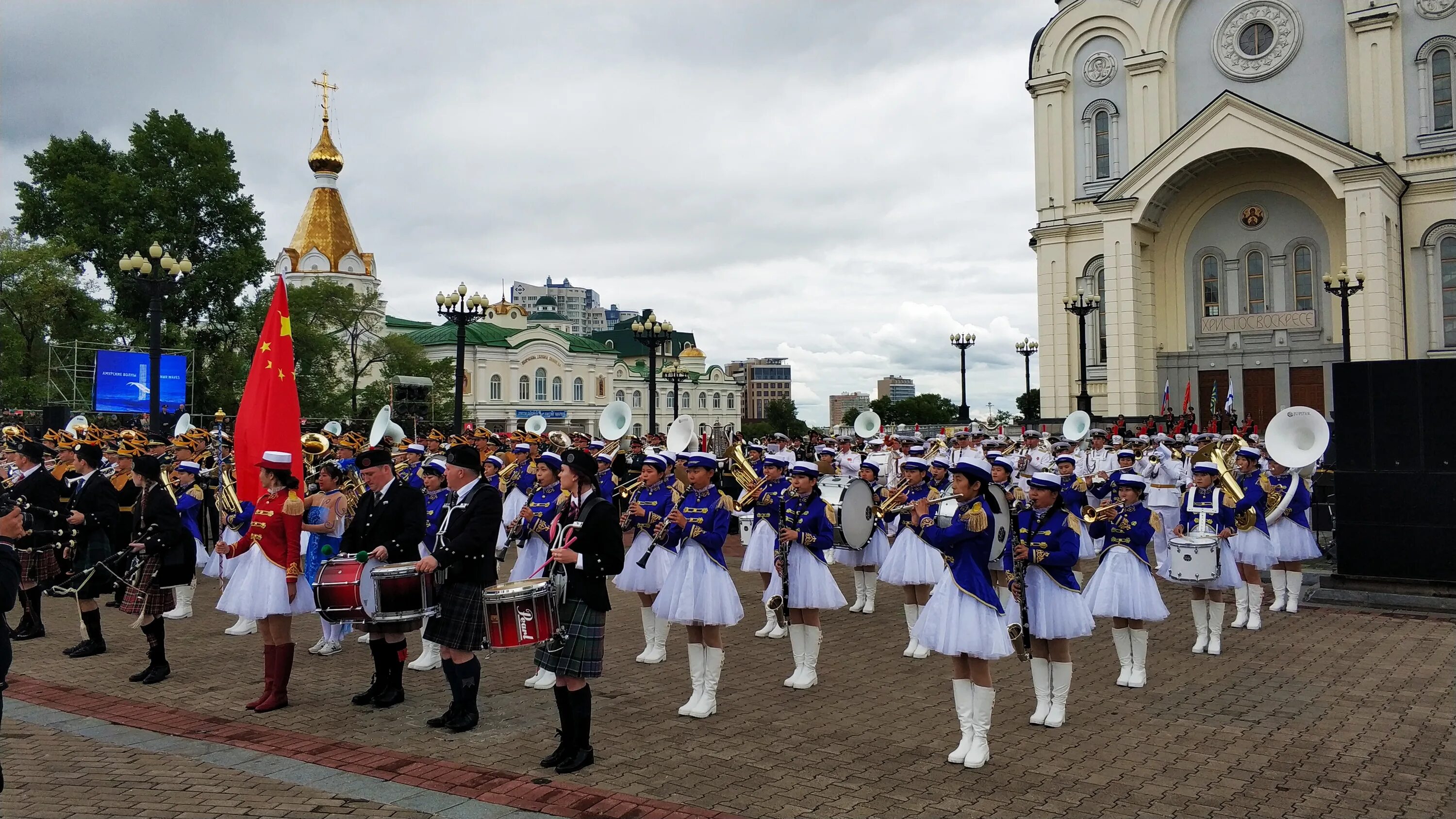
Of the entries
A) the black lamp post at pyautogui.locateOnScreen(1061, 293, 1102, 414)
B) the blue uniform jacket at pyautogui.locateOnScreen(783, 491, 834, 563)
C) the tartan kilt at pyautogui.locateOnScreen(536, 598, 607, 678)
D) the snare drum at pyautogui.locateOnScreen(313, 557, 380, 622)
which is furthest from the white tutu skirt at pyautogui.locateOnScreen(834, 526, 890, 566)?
the black lamp post at pyautogui.locateOnScreen(1061, 293, 1102, 414)

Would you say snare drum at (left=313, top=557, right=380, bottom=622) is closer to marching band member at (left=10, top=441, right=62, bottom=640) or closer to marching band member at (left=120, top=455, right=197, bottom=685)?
marching band member at (left=120, top=455, right=197, bottom=685)

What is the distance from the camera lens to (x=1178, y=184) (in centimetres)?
3944

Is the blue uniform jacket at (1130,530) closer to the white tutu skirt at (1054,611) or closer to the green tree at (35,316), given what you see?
the white tutu skirt at (1054,611)

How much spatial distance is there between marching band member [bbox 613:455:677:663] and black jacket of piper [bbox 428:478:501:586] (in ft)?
5.24

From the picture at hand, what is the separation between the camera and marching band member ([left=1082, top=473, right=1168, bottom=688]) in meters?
9.11

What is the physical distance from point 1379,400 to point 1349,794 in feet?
30.9

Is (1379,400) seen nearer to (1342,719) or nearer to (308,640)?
(1342,719)

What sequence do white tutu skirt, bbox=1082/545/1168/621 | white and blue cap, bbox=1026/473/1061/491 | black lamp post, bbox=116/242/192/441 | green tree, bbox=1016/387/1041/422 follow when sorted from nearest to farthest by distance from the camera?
white and blue cap, bbox=1026/473/1061/491 < white tutu skirt, bbox=1082/545/1168/621 < black lamp post, bbox=116/242/192/441 < green tree, bbox=1016/387/1041/422

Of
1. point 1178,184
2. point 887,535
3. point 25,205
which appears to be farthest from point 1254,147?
point 25,205

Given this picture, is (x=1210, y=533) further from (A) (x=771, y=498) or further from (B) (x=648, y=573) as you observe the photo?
(B) (x=648, y=573)

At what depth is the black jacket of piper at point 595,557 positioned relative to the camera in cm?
710

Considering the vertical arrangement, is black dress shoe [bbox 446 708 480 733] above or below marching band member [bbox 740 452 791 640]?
below

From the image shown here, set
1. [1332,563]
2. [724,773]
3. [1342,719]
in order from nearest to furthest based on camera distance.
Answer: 1. [724,773]
2. [1342,719]
3. [1332,563]

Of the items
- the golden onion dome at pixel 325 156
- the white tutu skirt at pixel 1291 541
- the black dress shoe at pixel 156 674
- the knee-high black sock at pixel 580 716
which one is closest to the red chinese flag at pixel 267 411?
the black dress shoe at pixel 156 674
